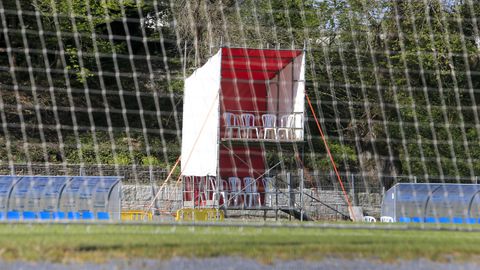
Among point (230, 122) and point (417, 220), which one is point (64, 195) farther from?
point (417, 220)

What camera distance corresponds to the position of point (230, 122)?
23.2m

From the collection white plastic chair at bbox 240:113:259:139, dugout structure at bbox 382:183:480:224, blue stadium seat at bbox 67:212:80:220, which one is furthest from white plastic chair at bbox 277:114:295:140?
blue stadium seat at bbox 67:212:80:220

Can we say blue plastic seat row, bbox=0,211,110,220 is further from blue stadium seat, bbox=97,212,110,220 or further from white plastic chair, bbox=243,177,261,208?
white plastic chair, bbox=243,177,261,208

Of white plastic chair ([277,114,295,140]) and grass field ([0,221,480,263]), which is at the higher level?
white plastic chair ([277,114,295,140])

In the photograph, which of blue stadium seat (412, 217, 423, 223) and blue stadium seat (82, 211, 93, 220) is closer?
blue stadium seat (82, 211, 93, 220)

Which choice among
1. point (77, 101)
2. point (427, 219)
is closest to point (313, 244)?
point (427, 219)

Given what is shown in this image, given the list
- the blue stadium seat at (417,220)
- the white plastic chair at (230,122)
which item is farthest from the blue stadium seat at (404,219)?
the white plastic chair at (230,122)

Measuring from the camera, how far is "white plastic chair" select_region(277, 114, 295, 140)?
2284 centimetres

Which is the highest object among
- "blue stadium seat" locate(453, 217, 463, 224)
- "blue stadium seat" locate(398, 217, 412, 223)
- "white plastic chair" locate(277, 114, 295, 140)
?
"white plastic chair" locate(277, 114, 295, 140)

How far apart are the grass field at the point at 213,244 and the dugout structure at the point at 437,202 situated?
34.8 feet

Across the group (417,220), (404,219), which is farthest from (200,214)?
(417,220)

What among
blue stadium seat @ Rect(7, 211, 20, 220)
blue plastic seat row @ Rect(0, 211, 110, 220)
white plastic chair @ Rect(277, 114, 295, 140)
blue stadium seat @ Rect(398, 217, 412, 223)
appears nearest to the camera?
blue stadium seat @ Rect(7, 211, 20, 220)

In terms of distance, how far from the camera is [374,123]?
30969 mm

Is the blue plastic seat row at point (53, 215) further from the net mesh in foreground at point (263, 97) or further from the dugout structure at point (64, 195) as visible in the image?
the net mesh in foreground at point (263, 97)
